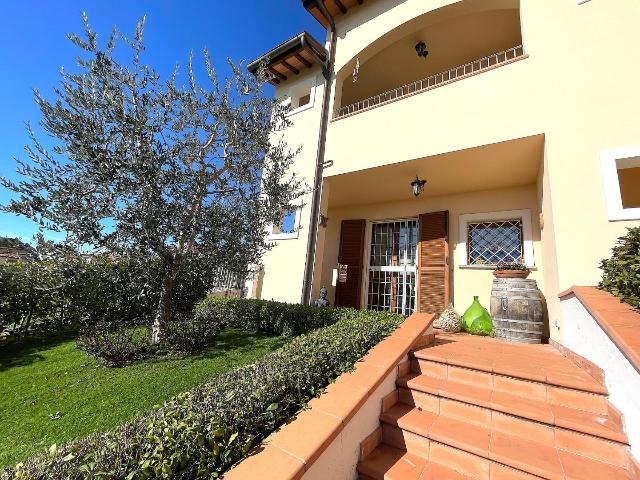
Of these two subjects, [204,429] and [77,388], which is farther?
[77,388]

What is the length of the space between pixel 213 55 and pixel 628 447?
689 cm

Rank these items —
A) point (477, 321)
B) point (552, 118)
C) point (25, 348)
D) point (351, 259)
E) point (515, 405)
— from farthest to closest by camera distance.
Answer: point (351, 259) < point (477, 321) < point (25, 348) < point (552, 118) < point (515, 405)

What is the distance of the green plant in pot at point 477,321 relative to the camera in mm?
5488

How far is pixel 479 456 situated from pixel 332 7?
9.79m

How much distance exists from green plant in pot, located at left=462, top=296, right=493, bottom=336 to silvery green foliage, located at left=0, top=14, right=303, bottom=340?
14.1 feet

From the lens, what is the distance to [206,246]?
445cm

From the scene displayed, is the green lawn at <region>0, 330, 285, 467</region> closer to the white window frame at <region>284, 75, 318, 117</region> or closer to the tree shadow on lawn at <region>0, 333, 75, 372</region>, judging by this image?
the tree shadow on lawn at <region>0, 333, 75, 372</region>

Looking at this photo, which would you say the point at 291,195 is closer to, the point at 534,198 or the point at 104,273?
the point at 104,273

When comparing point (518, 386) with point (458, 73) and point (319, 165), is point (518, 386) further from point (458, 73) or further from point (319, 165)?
point (458, 73)

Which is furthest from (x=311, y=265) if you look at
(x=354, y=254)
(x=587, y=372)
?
(x=587, y=372)

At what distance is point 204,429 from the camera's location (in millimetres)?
1755

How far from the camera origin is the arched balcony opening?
6.21 m

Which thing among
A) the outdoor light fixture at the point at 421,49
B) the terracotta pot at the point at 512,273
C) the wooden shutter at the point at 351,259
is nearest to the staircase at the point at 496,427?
the terracotta pot at the point at 512,273

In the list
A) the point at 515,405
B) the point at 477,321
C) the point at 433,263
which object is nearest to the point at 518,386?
the point at 515,405
